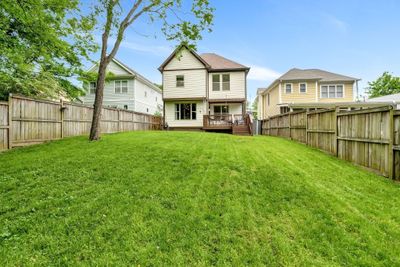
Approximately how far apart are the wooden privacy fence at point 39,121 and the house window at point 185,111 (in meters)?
8.57

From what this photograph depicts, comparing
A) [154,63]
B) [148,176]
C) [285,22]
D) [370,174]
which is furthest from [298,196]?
[154,63]

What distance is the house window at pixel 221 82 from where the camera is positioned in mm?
22625

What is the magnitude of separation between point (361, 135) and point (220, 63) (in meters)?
18.2

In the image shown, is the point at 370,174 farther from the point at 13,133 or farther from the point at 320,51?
the point at 320,51

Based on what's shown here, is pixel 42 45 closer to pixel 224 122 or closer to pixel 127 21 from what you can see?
pixel 127 21

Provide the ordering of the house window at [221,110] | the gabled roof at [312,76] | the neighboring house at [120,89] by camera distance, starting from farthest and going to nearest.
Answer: the neighboring house at [120,89], the gabled roof at [312,76], the house window at [221,110]

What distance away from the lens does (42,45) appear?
1174cm

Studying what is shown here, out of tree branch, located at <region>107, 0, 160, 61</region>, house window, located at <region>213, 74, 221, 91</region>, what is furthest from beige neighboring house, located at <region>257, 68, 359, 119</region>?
tree branch, located at <region>107, 0, 160, 61</region>

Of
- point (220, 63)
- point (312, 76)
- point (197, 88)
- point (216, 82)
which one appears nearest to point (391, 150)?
point (197, 88)

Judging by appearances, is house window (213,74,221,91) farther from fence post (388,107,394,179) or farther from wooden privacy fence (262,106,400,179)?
fence post (388,107,394,179)

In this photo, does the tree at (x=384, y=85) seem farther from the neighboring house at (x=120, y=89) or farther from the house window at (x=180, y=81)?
the neighboring house at (x=120, y=89)

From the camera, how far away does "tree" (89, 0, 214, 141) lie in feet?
35.5

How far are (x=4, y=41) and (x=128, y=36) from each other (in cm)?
588

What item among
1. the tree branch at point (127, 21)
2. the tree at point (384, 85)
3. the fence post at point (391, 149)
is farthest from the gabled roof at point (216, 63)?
the tree at point (384, 85)
